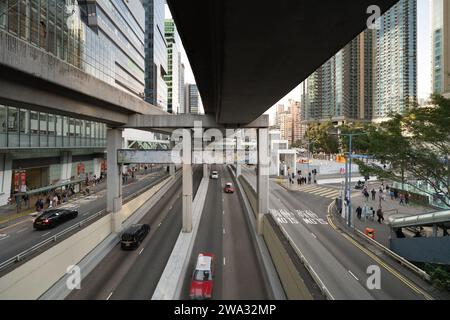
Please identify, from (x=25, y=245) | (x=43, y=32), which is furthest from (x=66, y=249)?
(x=43, y=32)

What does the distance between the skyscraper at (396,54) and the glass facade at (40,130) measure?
9230 cm

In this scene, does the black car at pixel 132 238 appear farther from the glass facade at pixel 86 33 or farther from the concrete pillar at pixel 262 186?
the glass facade at pixel 86 33

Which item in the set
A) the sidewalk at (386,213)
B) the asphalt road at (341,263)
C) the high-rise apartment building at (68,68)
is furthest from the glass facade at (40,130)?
the sidewalk at (386,213)

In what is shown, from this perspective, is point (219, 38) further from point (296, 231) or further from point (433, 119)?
point (296, 231)

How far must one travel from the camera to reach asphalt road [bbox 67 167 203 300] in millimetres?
11750

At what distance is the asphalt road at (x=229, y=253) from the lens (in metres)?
12.0

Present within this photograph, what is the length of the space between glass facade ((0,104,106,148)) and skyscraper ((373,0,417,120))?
92301 mm

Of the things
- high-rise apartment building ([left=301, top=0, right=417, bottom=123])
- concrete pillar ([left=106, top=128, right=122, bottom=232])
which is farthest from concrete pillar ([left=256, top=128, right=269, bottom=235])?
high-rise apartment building ([left=301, top=0, right=417, bottom=123])

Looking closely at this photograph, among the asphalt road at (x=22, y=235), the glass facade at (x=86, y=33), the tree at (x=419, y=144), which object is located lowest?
the asphalt road at (x=22, y=235)

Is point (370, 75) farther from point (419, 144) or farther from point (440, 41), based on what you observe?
point (419, 144)

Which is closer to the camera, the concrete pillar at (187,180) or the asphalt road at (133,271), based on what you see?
the asphalt road at (133,271)

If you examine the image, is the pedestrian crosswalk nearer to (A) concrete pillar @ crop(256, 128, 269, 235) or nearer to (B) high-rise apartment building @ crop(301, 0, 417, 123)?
(A) concrete pillar @ crop(256, 128, 269, 235)

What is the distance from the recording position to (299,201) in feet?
98.3

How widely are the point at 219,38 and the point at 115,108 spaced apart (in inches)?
570
